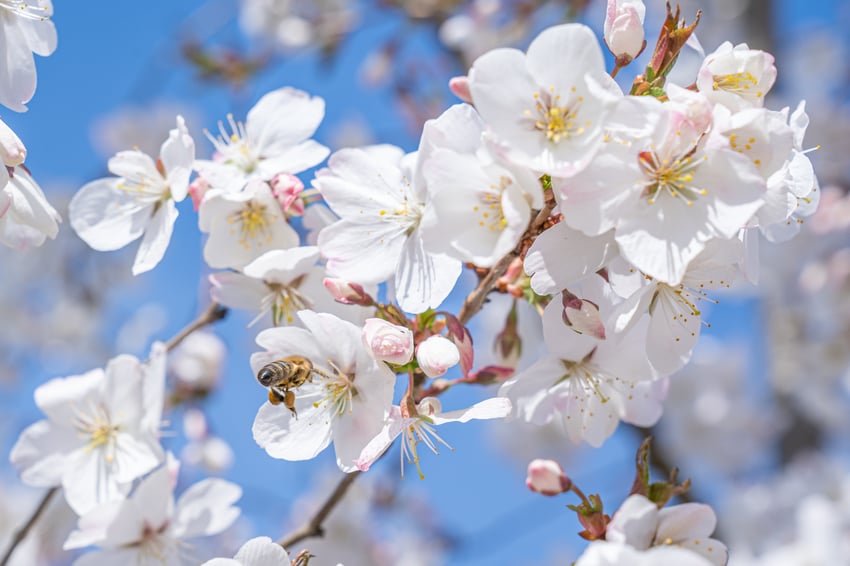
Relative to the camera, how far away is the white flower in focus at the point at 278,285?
4.25ft

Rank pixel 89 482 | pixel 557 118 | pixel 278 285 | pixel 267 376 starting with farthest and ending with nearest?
pixel 89 482, pixel 278 285, pixel 267 376, pixel 557 118

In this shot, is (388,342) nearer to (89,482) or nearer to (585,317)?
(585,317)

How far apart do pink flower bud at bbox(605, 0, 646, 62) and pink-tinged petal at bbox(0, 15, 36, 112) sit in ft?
2.97

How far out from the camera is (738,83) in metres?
1.17

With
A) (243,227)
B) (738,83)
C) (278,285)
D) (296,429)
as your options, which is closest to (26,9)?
(243,227)

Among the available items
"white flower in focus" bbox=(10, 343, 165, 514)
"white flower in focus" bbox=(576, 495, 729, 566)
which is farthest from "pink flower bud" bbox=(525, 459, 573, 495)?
"white flower in focus" bbox=(10, 343, 165, 514)

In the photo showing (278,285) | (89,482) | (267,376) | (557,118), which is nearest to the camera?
(557,118)

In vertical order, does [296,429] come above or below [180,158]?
below

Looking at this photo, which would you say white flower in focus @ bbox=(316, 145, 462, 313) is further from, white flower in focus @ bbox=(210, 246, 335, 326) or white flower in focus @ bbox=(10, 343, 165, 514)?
white flower in focus @ bbox=(10, 343, 165, 514)

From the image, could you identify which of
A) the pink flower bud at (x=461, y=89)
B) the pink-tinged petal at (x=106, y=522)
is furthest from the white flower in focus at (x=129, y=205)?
the pink flower bud at (x=461, y=89)

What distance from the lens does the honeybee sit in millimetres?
1186

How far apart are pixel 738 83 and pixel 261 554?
0.95m

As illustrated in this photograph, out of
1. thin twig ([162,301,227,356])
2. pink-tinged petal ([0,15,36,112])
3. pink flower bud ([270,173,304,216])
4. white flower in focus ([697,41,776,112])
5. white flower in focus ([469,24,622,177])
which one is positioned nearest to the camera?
white flower in focus ([469,24,622,177])

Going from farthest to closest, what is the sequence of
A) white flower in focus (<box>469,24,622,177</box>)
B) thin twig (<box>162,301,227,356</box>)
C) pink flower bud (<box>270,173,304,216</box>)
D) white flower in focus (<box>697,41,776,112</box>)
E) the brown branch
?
thin twig (<box>162,301,227,356</box>) → the brown branch → pink flower bud (<box>270,173,304,216</box>) → white flower in focus (<box>697,41,776,112</box>) → white flower in focus (<box>469,24,622,177</box>)
